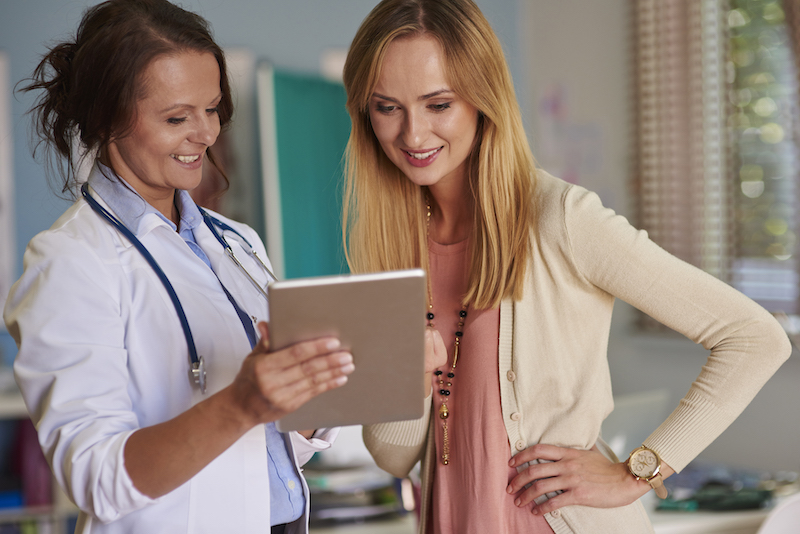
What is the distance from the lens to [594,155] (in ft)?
12.9

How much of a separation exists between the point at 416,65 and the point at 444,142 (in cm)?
15

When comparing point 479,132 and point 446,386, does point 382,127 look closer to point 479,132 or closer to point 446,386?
point 479,132

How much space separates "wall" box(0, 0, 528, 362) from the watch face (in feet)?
6.71

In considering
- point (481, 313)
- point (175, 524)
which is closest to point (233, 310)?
point (175, 524)

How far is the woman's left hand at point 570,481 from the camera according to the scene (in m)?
1.20

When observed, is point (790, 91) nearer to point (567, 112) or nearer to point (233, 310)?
point (567, 112)

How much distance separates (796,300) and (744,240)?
358 millimetres

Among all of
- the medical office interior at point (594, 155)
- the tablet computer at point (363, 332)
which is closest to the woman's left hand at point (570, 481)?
the tablet computer at point (363, 332)

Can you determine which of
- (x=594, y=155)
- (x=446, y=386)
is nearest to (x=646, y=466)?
(x=446, y=386)

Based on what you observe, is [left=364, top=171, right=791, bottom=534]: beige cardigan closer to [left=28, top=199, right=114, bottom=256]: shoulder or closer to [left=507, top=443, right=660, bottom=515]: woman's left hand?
[left=507, top=443, right=660, bottom=515]: woman's left hand

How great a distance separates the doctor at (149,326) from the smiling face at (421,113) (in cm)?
29

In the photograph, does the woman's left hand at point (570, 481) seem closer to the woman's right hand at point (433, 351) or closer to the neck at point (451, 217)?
the woman's right hand at point (433, 351)

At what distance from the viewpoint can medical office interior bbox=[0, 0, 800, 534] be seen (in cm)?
297

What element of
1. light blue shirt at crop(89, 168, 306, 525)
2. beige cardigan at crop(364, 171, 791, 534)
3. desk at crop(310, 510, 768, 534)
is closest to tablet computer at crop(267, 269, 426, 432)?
light blue shirt at crop(89, 168, 306, 525)
